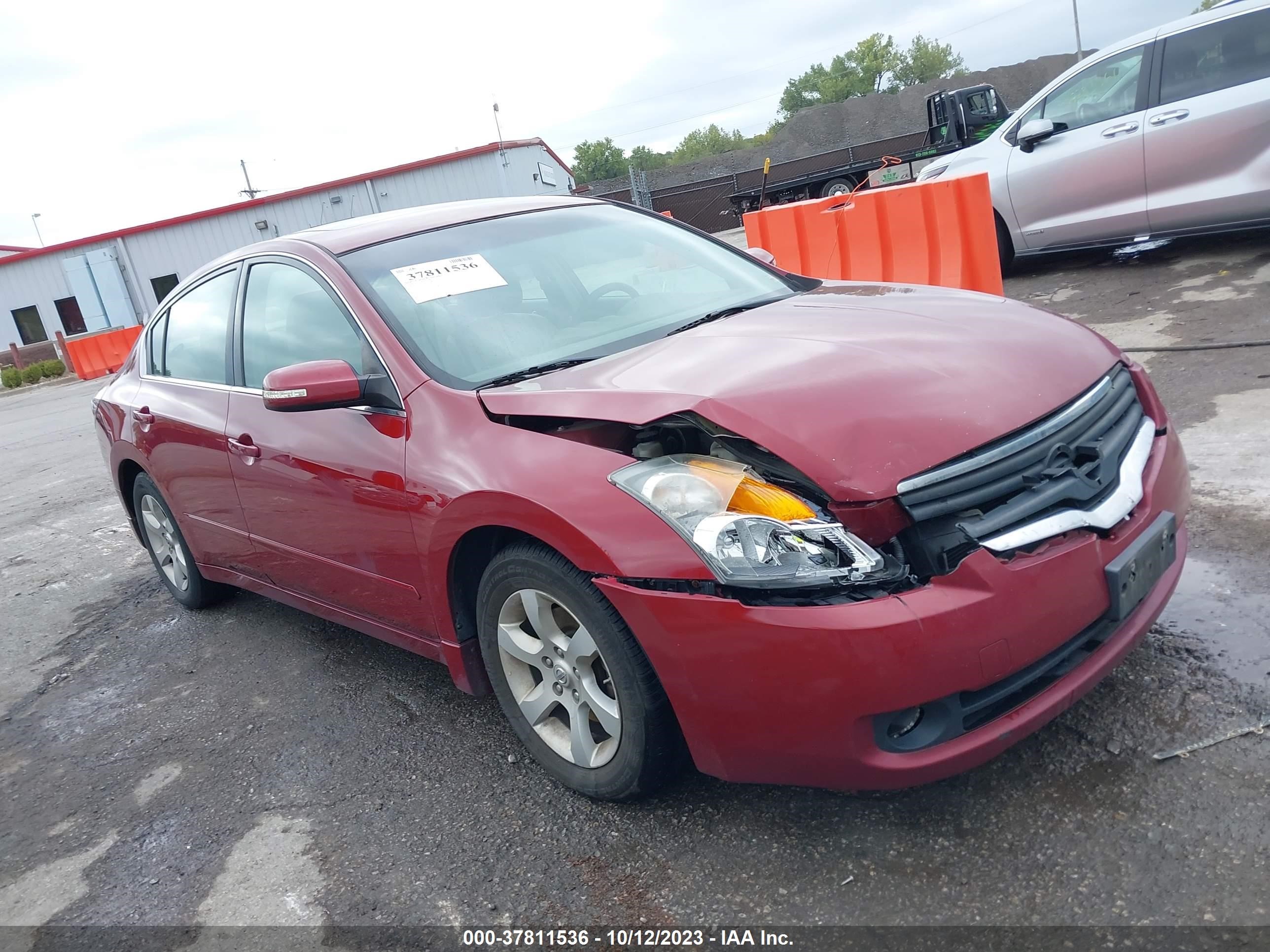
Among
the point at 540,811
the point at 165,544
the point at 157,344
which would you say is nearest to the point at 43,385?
the point at 165,544

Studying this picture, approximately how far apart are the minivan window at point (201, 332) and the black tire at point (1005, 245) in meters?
6.48

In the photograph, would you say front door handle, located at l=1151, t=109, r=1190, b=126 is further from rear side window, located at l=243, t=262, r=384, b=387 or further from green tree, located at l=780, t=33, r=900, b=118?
green tree, located at l=780, t=33, r=900, b=118

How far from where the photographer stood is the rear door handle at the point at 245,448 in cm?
345

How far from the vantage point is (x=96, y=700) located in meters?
3.99

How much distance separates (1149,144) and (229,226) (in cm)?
3436

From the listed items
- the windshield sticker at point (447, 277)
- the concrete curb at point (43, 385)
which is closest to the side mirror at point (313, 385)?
the windshield sticker at point (447, 277)

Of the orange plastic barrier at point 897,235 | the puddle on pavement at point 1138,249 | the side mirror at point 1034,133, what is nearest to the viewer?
the orange plastic barrier at point 897,235

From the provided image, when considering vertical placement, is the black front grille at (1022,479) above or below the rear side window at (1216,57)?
below

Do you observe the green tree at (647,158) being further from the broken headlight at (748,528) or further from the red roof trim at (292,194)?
the broken headlight at (748,528)

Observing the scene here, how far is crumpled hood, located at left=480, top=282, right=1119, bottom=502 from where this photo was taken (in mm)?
2111

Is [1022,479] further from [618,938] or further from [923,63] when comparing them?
[923,63]

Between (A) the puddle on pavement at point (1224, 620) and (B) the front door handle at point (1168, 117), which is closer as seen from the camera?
(A) the puddle on pavement at point (1224, 620)

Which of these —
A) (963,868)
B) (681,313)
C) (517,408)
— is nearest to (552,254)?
(681,313)

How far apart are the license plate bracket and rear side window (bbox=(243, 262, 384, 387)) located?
2.05m
